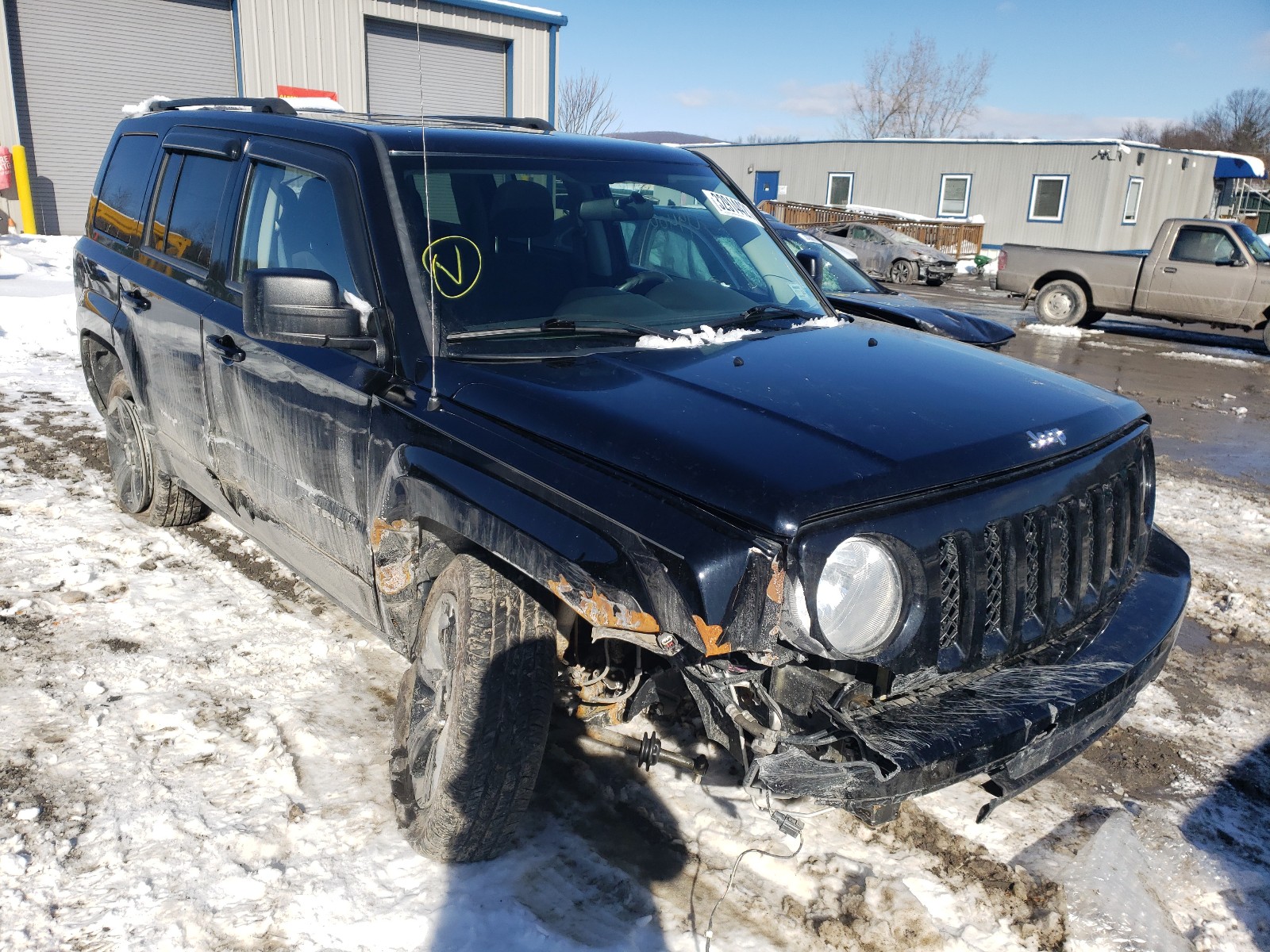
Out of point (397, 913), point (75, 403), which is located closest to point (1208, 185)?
point (75, 403)

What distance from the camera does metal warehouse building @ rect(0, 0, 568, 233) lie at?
17.1m

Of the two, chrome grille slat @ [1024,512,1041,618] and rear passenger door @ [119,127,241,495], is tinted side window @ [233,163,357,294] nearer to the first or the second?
rear passenger door @ [119,127,241,495]

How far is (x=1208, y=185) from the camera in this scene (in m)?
36.6

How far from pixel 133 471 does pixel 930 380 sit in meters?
4.13

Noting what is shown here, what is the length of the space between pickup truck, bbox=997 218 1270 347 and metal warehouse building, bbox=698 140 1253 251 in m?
16.7

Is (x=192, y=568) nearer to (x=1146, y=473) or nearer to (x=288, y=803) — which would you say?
(x=288, y=803)

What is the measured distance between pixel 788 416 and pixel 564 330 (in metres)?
0.84

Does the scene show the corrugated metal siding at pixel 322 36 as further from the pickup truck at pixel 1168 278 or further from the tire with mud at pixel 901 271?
the pickup truck at pixel 1168 278

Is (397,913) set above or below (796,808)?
below

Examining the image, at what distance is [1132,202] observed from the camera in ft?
104

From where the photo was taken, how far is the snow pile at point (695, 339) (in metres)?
2.97

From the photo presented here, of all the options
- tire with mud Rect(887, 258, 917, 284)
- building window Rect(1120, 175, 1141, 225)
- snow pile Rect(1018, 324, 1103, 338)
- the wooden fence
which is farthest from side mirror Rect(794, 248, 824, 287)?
building window Rect(1120, 175, 1141, 225)

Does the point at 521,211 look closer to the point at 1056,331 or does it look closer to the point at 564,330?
the point at 564,330

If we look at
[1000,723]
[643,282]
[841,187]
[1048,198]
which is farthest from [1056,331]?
[841,187]
